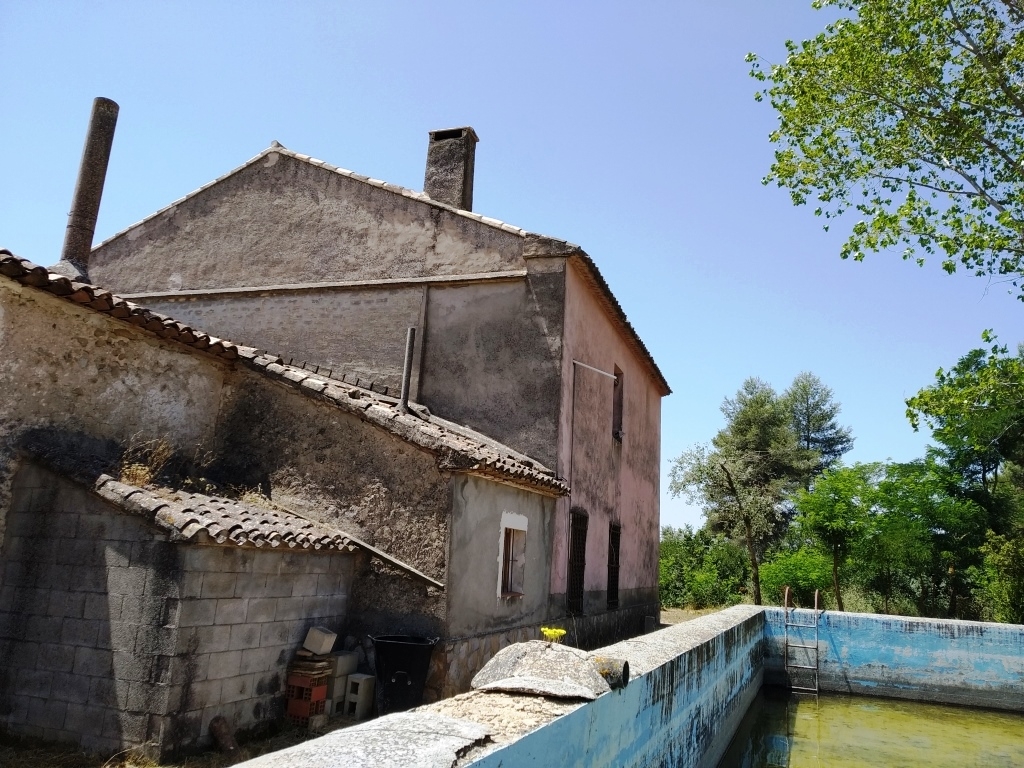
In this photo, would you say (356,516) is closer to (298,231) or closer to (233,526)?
(233,526)

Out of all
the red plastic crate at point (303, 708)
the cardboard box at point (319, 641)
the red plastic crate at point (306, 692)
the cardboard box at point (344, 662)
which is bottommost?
the red plastic crate at point (303, 708)

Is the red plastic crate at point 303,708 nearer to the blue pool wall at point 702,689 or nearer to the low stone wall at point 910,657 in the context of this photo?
the blue pool wall at point 702,689

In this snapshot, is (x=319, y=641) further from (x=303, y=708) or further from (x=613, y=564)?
(x=613, y=564)

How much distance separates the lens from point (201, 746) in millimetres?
6102

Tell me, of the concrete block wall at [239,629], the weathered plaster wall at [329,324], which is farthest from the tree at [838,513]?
the concrete block wall at [239,629]

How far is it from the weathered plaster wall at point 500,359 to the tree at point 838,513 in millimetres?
14199

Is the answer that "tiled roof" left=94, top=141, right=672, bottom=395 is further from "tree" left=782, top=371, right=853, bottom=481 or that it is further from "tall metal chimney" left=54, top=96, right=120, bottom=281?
"tree" left=782, top=371, right=853, bottom=481

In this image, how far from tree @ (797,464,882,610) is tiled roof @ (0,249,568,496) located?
586 inches

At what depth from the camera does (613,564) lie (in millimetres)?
14531

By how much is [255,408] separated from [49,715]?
3.97 m

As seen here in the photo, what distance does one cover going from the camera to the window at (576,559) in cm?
1186

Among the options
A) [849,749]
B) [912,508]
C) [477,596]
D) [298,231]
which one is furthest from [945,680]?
[298,231]

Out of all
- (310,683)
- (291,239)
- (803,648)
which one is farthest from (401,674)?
(803,648)

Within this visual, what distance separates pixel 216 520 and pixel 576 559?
7025mm
